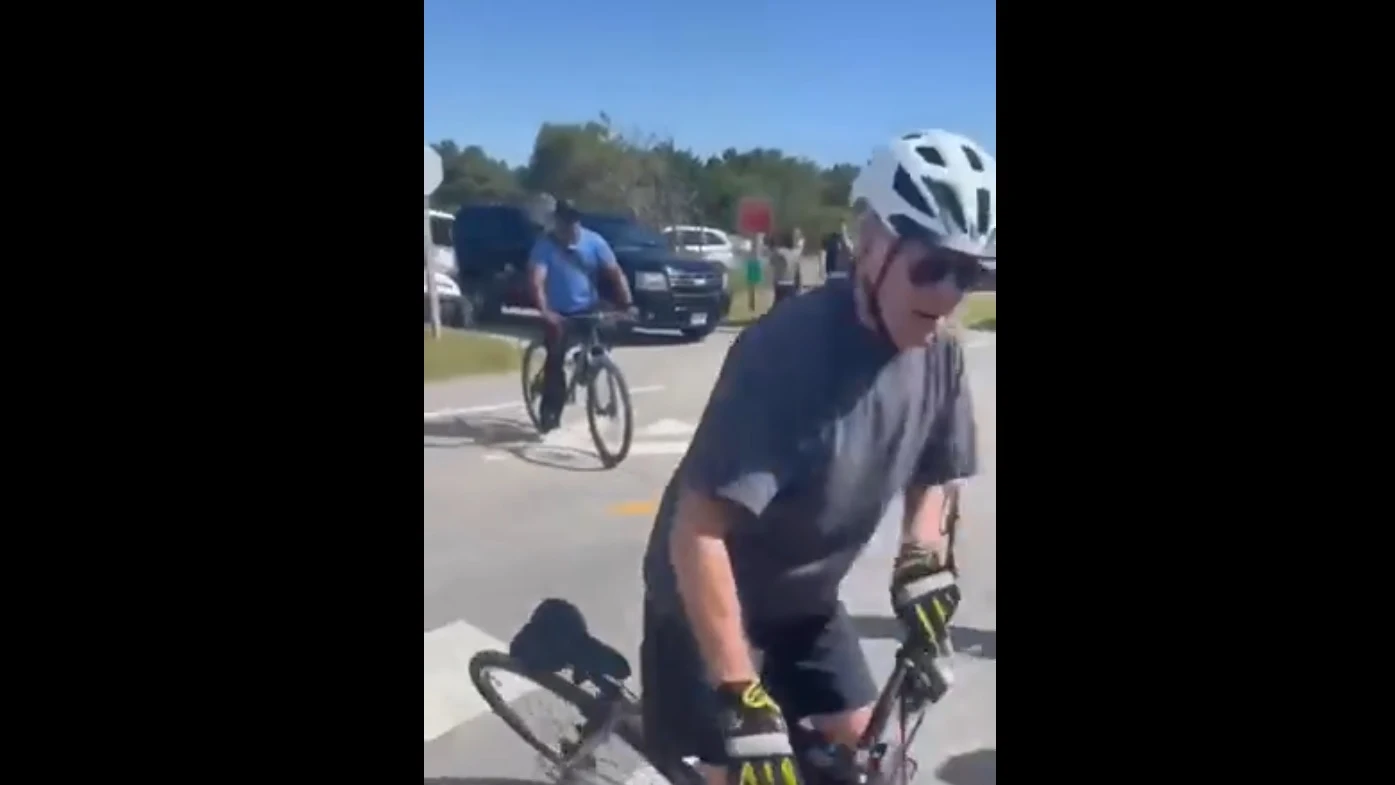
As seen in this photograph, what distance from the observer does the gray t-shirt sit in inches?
91.9

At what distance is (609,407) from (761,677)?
1.67ft

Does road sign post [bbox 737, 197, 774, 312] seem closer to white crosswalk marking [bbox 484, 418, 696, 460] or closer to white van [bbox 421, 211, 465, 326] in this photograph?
white crosswalk marking [bbox 484, 418, 696, 460]

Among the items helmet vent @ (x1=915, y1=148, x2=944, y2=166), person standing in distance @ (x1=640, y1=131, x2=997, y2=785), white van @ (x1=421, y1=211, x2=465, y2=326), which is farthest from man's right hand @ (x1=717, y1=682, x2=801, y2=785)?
helmet vent @ (x1=915, y1=148, x2=944, y2=166)

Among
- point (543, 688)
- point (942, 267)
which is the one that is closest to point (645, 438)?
point (543, 688)

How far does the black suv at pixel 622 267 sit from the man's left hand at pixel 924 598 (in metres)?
0.52

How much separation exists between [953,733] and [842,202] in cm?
91

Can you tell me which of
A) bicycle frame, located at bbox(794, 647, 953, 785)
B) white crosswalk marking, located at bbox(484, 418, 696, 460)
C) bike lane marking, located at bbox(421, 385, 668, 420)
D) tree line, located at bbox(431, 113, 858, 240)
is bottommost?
bicycle frame, located at bbox(794, 647, 953, 785)

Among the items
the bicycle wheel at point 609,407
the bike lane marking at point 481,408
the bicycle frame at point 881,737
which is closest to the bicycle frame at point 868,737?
the bicycle frame at point 881,737

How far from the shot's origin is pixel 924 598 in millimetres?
2441

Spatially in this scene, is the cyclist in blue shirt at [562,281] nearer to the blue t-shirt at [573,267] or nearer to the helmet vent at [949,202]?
the blue t-shirt at [573,267]

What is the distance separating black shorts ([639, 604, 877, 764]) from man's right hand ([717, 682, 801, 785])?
22 mm
